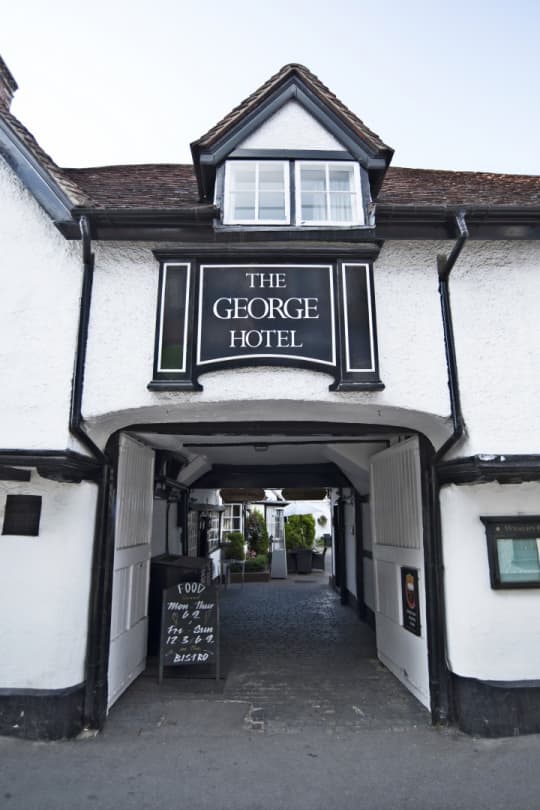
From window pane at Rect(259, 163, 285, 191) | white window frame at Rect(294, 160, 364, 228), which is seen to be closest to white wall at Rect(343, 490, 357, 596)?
white window frame at Rect(294, 160, 364, 228)

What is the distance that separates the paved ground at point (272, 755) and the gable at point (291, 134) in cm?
628

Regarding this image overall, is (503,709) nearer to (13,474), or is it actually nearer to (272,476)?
(13,474)

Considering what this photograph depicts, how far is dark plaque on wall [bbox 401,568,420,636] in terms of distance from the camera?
5836 millimetres

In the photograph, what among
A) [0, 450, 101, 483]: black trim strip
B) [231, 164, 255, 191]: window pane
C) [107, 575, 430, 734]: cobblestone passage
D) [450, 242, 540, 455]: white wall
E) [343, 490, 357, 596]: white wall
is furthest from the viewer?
[343, 490, 357, 596]: white wall

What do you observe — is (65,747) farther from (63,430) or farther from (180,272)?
(180,272)

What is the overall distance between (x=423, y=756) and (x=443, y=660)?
951 mm

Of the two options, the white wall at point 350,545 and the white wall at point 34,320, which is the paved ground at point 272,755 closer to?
the white wall at point 34,320

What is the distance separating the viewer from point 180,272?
5.39 m

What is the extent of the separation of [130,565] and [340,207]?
16.5 ft

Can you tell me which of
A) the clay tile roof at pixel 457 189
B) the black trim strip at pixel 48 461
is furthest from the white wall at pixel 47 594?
the clay tile roof at pixel 457 189

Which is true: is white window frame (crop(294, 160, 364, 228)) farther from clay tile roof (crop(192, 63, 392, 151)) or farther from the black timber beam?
the black timber beam

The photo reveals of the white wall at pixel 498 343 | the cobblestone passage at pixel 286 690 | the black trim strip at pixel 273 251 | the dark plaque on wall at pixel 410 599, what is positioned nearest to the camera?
the white wall at pixel 498 343

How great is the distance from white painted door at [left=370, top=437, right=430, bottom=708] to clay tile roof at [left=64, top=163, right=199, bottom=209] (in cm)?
423

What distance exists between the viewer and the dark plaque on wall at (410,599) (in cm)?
584
